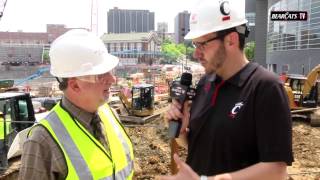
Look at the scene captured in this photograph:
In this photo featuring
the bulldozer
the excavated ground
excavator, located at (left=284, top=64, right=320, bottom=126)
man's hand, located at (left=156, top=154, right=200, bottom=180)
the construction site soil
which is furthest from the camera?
excavator, located at (left=284, top=64, right=320, bottom=126)

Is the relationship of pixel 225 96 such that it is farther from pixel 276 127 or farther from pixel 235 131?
pixel 276 127

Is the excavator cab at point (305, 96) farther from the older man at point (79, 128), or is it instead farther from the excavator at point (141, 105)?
the older man at point (79, 128)

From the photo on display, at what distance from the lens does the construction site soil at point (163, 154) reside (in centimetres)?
1010

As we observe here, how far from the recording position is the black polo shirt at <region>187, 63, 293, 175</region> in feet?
6.47

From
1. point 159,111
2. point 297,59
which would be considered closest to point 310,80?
point 159,111

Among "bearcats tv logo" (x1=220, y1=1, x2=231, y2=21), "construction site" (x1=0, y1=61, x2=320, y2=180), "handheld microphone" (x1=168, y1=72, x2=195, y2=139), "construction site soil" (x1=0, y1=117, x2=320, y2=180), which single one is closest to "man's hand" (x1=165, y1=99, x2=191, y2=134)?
"handheld microphone" (x1=168, y1=72, x2=195, y2=139)

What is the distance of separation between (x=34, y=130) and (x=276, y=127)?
1.32m

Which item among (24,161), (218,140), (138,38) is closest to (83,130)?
(24,161)

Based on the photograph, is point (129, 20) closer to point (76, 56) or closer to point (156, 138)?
point (156, 138)

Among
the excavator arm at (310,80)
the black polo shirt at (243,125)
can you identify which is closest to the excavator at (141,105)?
the excavator arm at (310,80)

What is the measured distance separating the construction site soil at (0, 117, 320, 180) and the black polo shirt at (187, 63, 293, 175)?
21.0 ft

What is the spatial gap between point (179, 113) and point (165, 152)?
37.5 feet

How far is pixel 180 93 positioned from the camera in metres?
2.52

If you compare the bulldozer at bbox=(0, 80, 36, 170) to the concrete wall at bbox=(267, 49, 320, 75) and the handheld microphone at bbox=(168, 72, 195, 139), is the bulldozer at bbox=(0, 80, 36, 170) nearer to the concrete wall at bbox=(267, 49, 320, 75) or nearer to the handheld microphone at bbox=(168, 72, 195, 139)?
the handheld microphone at bbox=(168, 72, 195, 139)
